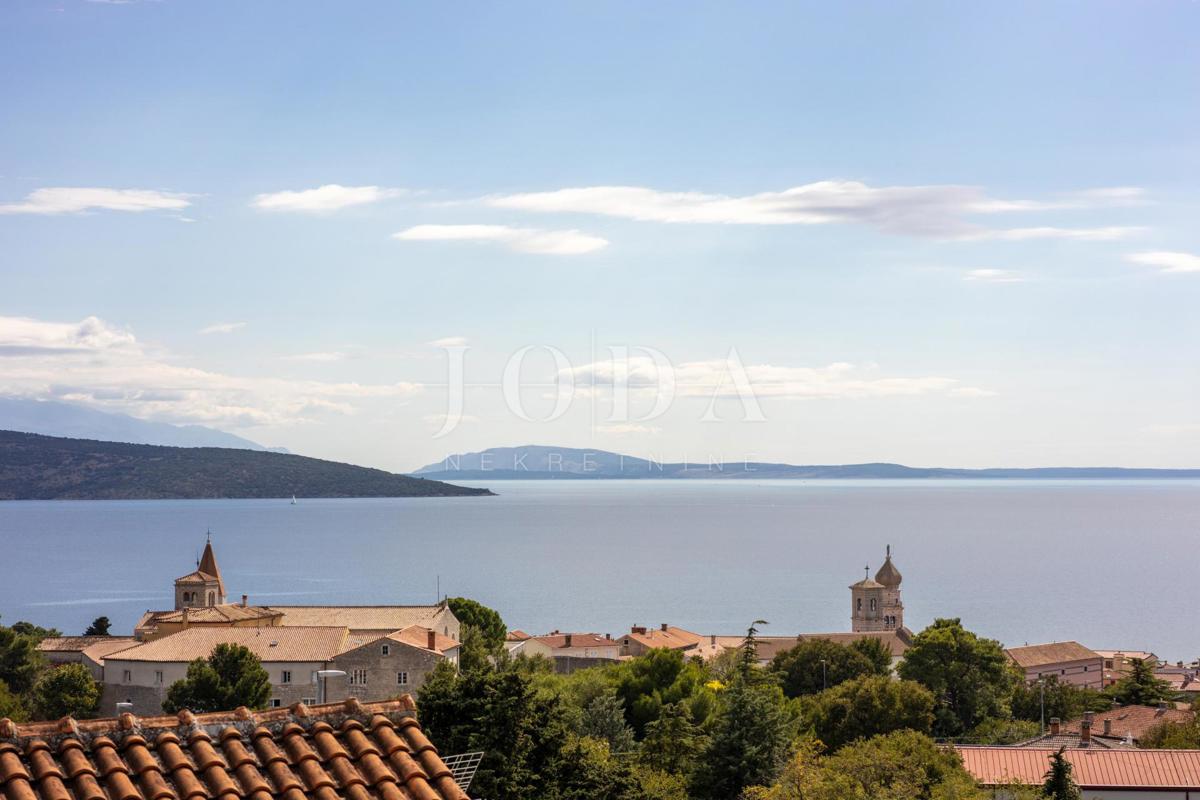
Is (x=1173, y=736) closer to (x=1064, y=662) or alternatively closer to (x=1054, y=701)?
(x=1054, y=701)

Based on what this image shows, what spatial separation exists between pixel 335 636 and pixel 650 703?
47.7 feet

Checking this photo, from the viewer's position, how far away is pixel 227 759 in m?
6.51

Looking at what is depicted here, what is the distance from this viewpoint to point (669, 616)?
118938 millimetres

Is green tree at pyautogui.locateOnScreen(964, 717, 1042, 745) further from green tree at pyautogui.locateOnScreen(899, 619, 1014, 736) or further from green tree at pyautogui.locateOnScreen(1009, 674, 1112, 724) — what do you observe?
green tree at pyautogui.locateOnScreen(1009, 674, 1112, 724)

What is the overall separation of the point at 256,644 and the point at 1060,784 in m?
35.7

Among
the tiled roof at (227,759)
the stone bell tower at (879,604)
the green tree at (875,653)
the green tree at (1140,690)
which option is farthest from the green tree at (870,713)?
the stone bell tower at (879,604)

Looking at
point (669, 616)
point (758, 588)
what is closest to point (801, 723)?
point (669, 616)

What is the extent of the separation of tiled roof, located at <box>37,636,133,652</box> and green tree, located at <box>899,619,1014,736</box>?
127 ft

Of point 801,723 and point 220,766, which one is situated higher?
point 220,766

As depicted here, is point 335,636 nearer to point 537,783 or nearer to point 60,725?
point 537,783

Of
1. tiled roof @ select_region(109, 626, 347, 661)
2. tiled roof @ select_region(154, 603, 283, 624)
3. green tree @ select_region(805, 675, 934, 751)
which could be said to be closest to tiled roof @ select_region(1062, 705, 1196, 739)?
green tree @ select_region(805, 675, 934, 751)

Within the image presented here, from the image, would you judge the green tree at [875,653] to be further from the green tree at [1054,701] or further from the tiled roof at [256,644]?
the tiled roof at [256,644]

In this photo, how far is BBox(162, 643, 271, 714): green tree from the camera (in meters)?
47.0

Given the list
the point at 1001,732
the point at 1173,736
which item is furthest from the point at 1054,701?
the point at 1173,736
